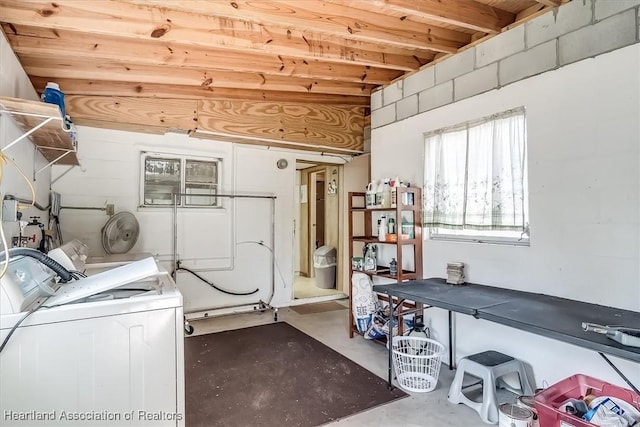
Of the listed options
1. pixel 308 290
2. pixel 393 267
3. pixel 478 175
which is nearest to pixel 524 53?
pixel 478 175

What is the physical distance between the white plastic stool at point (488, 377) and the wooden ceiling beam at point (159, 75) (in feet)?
9.32

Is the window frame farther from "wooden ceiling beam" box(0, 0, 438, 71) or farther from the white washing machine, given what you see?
the white washing machine

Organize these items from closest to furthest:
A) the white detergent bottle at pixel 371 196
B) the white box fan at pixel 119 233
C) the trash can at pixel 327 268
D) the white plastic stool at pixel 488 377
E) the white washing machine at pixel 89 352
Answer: the white washing machine at pixel 89 352, the white plastic stool at pixel 488 377, the white box fan at pixel 119 233, the white detergent bottle at pixel 371 196, the trash can at pixel 327 268

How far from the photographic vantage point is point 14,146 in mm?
2049

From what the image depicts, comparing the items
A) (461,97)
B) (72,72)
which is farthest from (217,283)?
(461,97)

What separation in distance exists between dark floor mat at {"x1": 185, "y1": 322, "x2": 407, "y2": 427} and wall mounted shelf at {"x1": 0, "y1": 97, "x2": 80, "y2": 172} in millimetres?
1876

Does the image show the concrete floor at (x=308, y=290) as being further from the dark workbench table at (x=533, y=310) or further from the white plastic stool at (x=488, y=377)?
the white plastic stool at (x=488, y=377)

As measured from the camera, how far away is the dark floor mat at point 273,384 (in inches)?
85.9

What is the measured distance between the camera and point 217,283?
4336 mm

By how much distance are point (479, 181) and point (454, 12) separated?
1.20m

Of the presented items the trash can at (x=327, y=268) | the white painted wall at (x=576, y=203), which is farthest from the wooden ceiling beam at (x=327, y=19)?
the trash can at (x=327, y=268)

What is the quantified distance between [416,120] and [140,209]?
3.08 meters

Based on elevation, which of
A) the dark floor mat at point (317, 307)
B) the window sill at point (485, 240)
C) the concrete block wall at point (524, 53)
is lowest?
the dark floor mat at point (317, 307)

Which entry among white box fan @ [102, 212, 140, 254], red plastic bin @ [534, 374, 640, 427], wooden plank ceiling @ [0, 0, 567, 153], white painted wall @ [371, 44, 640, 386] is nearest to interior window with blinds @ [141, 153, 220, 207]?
wooden plank ceiling @ [0, 0, 567, 153]
